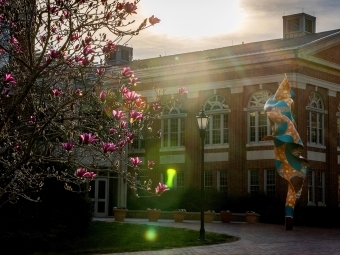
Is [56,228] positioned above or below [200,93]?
below

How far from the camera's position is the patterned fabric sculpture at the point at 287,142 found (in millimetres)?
29922

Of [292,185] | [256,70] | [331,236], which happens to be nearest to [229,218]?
[292,185]

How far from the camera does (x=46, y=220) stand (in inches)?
971

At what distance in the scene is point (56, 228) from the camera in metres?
24.7

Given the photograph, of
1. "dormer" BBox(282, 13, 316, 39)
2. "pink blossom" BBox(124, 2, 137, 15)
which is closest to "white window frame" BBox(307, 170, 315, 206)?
"dormer" BBox(282, 13, 316, 39)

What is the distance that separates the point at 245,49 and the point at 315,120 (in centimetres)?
733

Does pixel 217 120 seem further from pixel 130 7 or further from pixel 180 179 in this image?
→ pixel 130 7

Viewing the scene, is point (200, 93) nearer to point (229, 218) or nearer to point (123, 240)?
point (229, 218)

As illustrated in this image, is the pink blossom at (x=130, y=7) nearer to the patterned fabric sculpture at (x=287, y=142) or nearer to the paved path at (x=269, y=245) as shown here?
the paved path at (x=269, y=245)

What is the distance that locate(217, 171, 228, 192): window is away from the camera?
4338cm

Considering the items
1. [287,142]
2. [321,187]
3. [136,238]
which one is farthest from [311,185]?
[136,238]

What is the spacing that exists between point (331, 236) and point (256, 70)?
17.7 metres

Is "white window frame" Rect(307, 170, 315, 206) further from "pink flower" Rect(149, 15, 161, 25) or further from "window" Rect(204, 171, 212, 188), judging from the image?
"pink flower" Rect(149, 15, 161, 25)

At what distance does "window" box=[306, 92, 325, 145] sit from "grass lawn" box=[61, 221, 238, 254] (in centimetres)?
1659
